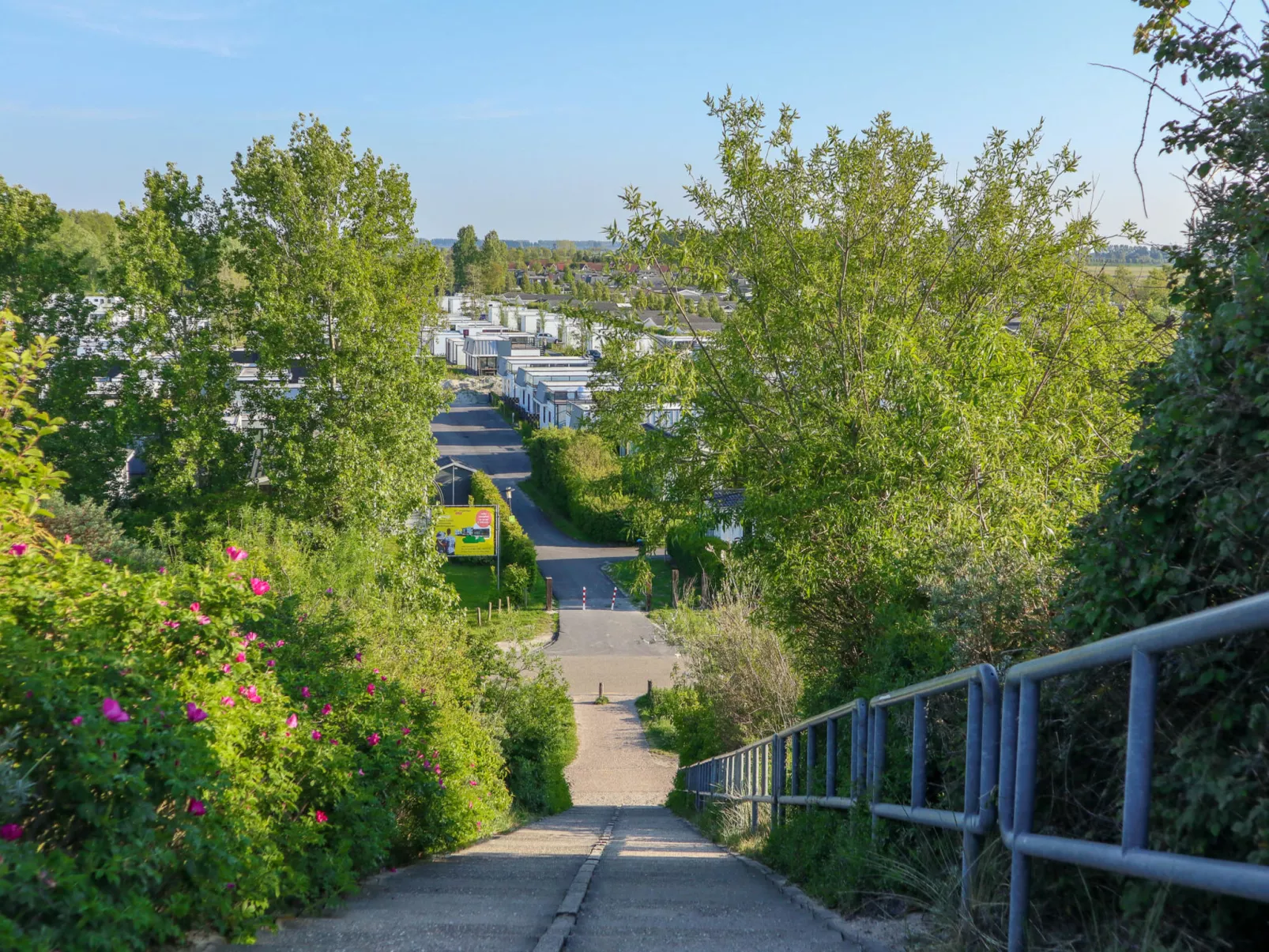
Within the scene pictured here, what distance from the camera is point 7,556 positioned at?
3.98 m

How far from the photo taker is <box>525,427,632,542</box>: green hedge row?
4828cm

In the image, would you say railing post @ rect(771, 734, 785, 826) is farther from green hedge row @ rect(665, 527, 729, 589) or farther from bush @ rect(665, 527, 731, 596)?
green hedge row @ rect(665, 527, 729, 589)

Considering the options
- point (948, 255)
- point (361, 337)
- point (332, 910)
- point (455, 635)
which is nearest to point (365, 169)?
point (361, 337)

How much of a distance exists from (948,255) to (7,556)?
8.99 metres

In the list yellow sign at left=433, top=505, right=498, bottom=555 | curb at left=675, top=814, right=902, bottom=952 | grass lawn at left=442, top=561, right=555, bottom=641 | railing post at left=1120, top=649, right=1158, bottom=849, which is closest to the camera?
railing post at left=1120, top=649, right=1158, bottom=849

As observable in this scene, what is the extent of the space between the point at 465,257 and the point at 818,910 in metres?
166

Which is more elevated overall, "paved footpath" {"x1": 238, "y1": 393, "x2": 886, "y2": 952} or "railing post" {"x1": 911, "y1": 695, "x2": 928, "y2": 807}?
"railing post" {"x1": 911, "y1": 695, "x2": 928, "y2": 807}

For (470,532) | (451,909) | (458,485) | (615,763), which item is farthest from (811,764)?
(458,485)

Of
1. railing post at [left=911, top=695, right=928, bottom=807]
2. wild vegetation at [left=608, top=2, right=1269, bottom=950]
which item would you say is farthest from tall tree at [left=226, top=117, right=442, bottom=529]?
railing post at [left=911, top=695, right=928, bottom=807]

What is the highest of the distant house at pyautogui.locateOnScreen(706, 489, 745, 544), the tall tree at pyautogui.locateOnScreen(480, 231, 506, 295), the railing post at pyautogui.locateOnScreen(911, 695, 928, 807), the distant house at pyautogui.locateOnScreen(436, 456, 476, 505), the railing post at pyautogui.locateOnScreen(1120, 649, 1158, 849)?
the tall tree at pyautogui.locateOnScreen(480, 231, 506, 295)

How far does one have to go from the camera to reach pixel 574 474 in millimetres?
51312

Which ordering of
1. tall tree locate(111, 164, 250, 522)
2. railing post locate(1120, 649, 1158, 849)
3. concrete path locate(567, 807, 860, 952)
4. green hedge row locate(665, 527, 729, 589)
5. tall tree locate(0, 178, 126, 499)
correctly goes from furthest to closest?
green hedge row locate(665, 527, 729, 589) → tall tree locate(0, 178, 126, 499) → tall tree locate(111, 164, 250, 522) → concrete path locate(567, 807, 860, 952) → railing post locate(1120, 649, 1158, 849)

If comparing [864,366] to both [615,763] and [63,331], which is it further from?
[63,331]

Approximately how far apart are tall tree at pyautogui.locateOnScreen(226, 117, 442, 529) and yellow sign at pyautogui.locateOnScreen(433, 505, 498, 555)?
19833 millimetres
